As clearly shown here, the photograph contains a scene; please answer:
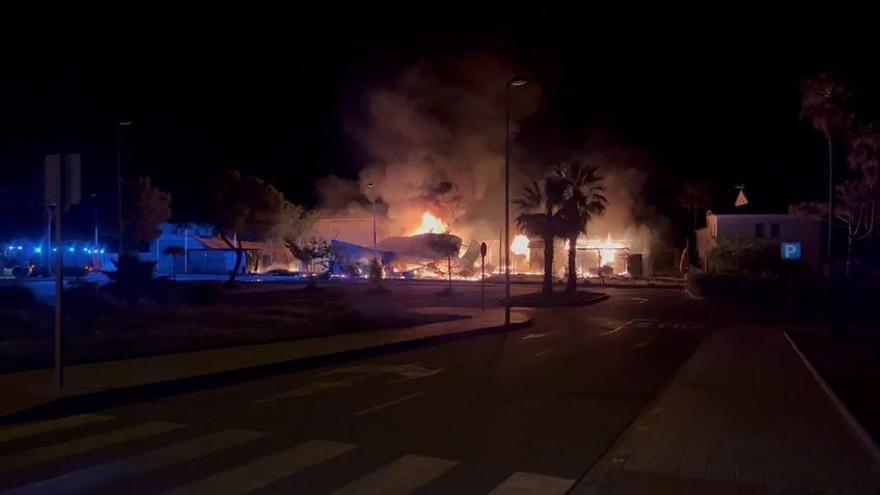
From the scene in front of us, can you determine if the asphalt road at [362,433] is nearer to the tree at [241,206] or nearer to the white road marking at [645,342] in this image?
the white road marking at [645,342]

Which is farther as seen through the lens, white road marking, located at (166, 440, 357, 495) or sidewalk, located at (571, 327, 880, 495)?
sidewalk, located at (571, 327, 880, 495)

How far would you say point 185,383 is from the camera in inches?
471

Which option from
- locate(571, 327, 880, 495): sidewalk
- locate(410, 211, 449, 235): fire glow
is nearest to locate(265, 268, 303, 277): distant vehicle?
locate(410, 211, 449, 235): fire glow

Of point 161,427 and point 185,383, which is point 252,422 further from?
point 185,383

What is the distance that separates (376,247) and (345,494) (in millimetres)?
72944

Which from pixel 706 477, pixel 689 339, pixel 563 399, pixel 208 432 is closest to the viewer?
pixel 706 477

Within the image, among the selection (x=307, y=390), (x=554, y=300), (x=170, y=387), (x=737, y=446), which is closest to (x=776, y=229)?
(x=554, y=300)

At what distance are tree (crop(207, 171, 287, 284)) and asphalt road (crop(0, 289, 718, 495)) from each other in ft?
112

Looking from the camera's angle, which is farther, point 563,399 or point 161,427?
point 563,399

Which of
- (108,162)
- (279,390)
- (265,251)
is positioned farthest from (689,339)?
(265,251)

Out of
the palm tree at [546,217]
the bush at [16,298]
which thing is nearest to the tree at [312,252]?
the palm tree at [546,217]

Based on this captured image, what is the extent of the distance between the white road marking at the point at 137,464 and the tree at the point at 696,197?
261ft

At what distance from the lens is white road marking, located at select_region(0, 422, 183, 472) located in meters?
7.26

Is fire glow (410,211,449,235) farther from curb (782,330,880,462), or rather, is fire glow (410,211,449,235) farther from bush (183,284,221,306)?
curb (782,330,880,462)
